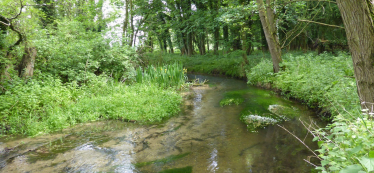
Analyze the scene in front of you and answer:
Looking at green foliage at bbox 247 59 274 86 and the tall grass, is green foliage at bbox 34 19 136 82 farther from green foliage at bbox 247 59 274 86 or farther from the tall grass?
green foliage at bbox 247 59 274 86

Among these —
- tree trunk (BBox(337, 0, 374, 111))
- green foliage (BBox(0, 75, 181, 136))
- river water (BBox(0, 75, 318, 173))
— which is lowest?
river water (BBox(0, 75, 318, 173))

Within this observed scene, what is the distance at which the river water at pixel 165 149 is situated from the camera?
367 centimetres

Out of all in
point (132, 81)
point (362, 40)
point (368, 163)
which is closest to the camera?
point (368, 163)

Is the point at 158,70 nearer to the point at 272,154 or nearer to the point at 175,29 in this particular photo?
the point at 272,154

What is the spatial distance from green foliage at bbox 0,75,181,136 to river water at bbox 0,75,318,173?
0.31 m

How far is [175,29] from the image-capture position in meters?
22.6

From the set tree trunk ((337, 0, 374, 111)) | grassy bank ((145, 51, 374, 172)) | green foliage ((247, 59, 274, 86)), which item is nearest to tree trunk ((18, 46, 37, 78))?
grassy bank ((145, 51, 374, 172))

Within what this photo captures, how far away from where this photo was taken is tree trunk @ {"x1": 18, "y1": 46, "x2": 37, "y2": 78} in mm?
6436

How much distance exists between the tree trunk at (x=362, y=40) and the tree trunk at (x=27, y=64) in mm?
7096

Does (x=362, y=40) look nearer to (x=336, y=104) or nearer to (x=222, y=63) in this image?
(x=336, y=104)

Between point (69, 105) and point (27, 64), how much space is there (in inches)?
70.3

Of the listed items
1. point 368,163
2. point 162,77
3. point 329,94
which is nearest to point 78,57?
point 162,77

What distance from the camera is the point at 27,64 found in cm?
650

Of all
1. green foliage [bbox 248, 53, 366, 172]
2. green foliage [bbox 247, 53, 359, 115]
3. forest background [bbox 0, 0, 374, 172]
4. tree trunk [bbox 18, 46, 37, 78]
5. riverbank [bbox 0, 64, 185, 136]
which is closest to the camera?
green foliage [bbox 248, 53, 366, 172]
